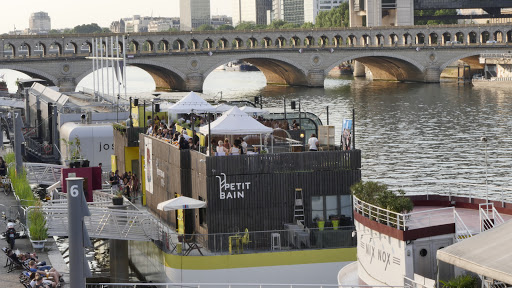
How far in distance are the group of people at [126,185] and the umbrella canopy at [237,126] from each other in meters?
7.14

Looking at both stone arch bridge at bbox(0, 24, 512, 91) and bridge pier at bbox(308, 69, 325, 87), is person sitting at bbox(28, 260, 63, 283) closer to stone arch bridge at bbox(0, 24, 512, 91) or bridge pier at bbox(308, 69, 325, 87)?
stone arch bridge at bbox(0, 24, 512, 91)

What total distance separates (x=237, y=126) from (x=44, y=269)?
7.25 meters

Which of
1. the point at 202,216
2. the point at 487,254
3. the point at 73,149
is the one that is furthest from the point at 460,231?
the point at 73,149

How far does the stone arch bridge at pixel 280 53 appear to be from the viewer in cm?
10825

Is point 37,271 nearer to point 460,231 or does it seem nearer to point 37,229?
point 37,229

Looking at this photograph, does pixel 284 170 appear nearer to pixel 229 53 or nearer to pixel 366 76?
pixel 229 53

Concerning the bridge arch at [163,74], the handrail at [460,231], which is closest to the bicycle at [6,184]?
the handrail at [460,231]

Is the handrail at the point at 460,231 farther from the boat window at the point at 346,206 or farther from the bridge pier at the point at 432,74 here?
the bridge pier at the point at 432,74

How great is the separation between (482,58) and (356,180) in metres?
103

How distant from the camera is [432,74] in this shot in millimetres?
125125

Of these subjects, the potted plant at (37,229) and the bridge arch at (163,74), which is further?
the bridge arch at (163,74)

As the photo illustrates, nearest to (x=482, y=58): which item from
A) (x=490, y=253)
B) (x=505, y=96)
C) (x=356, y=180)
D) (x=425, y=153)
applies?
(x=505, y=96)

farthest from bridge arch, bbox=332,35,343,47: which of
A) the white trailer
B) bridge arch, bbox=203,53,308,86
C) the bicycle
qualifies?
the bicycle

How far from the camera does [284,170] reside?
27234mm
